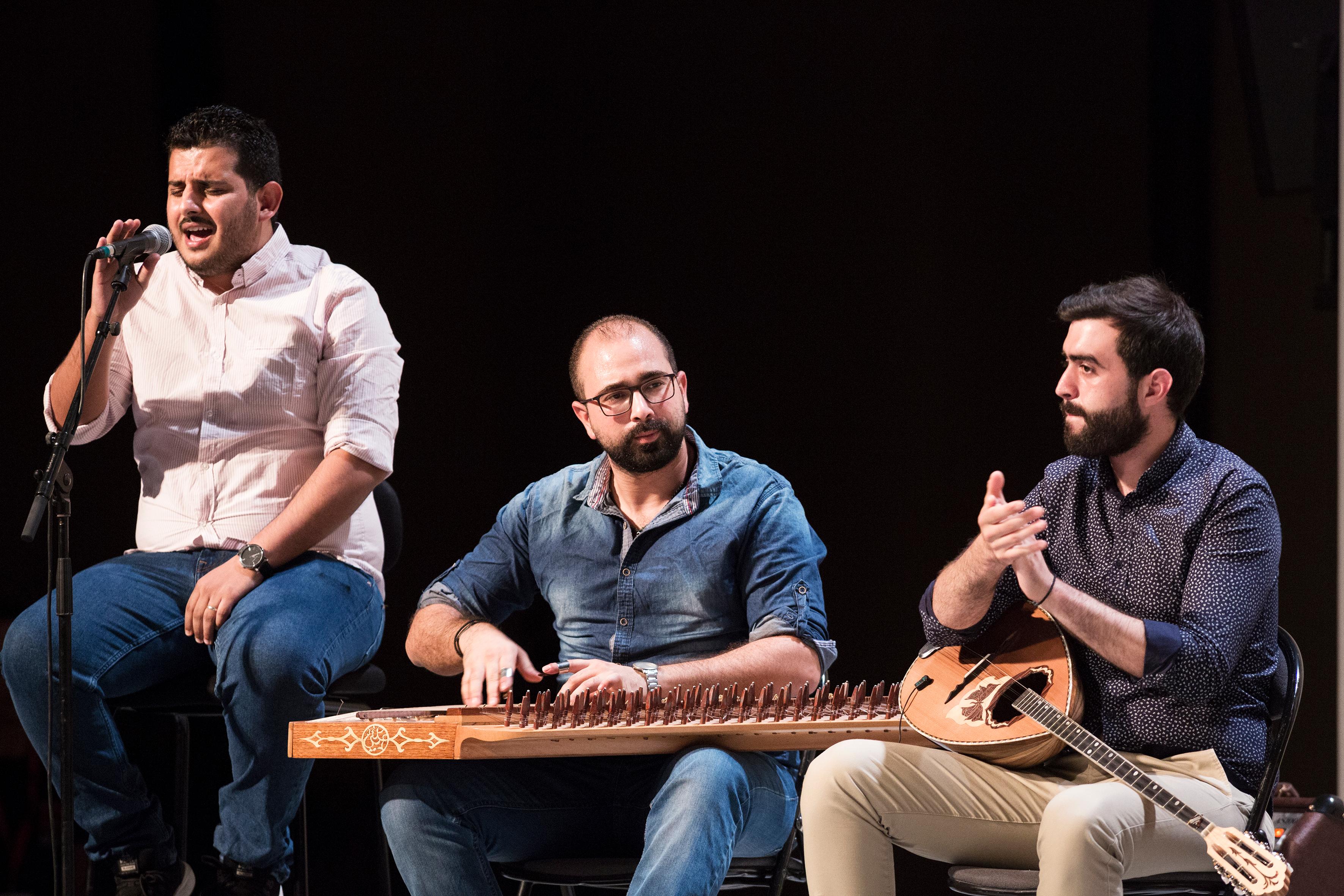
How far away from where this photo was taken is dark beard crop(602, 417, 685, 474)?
2.75 m

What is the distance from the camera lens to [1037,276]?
4242 mm

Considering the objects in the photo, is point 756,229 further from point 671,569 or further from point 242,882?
point 242,882

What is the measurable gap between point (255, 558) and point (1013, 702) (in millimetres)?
1504

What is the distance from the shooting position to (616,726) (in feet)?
7.55

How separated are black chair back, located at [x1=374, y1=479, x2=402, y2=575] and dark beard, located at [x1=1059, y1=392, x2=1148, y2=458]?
1.57 m

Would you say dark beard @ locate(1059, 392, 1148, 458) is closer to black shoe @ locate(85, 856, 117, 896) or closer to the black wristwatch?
the black wristwatch

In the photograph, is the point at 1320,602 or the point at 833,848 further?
the point at 1320,602

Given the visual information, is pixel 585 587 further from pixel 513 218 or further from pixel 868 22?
pixel 868 22

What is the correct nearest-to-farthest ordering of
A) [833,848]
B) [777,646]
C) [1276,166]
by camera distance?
[833,848]
[777,646]
[1276,166]

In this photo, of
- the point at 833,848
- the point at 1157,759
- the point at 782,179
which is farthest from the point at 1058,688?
the point at 782,179

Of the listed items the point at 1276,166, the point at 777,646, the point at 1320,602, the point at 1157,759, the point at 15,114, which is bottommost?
the point at 1320,602

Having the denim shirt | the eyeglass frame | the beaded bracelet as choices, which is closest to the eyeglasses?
the eyeglass frame

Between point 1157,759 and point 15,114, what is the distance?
3.87 m

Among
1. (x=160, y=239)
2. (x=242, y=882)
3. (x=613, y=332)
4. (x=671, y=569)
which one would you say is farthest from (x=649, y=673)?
(x=160, y=239)
